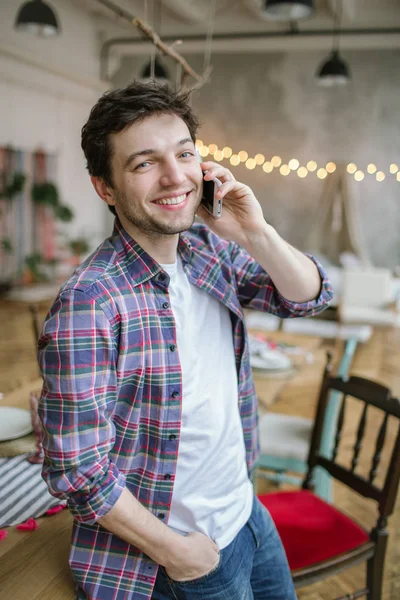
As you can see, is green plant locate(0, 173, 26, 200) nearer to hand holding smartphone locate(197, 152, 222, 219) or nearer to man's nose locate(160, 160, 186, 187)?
hand holding smartphone locate(197, 152, 222, 219)

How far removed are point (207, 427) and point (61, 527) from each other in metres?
0.41

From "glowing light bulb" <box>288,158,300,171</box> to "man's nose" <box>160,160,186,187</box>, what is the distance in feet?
27.7

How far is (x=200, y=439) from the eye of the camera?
1136mm

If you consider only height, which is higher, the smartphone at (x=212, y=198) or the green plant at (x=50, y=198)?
the smartphone at (x=212, y=198)

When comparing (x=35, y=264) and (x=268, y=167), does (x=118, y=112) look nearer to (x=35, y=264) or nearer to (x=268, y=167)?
(x=35, y=264)

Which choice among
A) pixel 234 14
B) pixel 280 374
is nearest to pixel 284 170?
pixel 234 14

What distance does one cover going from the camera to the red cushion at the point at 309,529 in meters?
1.59

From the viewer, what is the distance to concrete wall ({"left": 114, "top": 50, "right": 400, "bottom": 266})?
863 centimetres

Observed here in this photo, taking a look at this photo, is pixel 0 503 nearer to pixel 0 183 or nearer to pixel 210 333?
pixel 210 333

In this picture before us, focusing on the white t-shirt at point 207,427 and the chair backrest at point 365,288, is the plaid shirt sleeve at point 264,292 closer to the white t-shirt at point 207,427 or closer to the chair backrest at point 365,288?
the white t-shirt at point 207,427

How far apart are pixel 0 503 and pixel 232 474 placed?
21.1 inches

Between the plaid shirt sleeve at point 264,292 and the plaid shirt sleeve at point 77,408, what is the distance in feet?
1.79

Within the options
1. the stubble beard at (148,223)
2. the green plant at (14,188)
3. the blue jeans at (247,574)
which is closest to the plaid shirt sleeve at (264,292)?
the stubble beard at (148,223)

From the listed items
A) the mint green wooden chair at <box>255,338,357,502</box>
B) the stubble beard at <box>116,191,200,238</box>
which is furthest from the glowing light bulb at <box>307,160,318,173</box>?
the stubble beard at <box>116,191,200,238</box>
